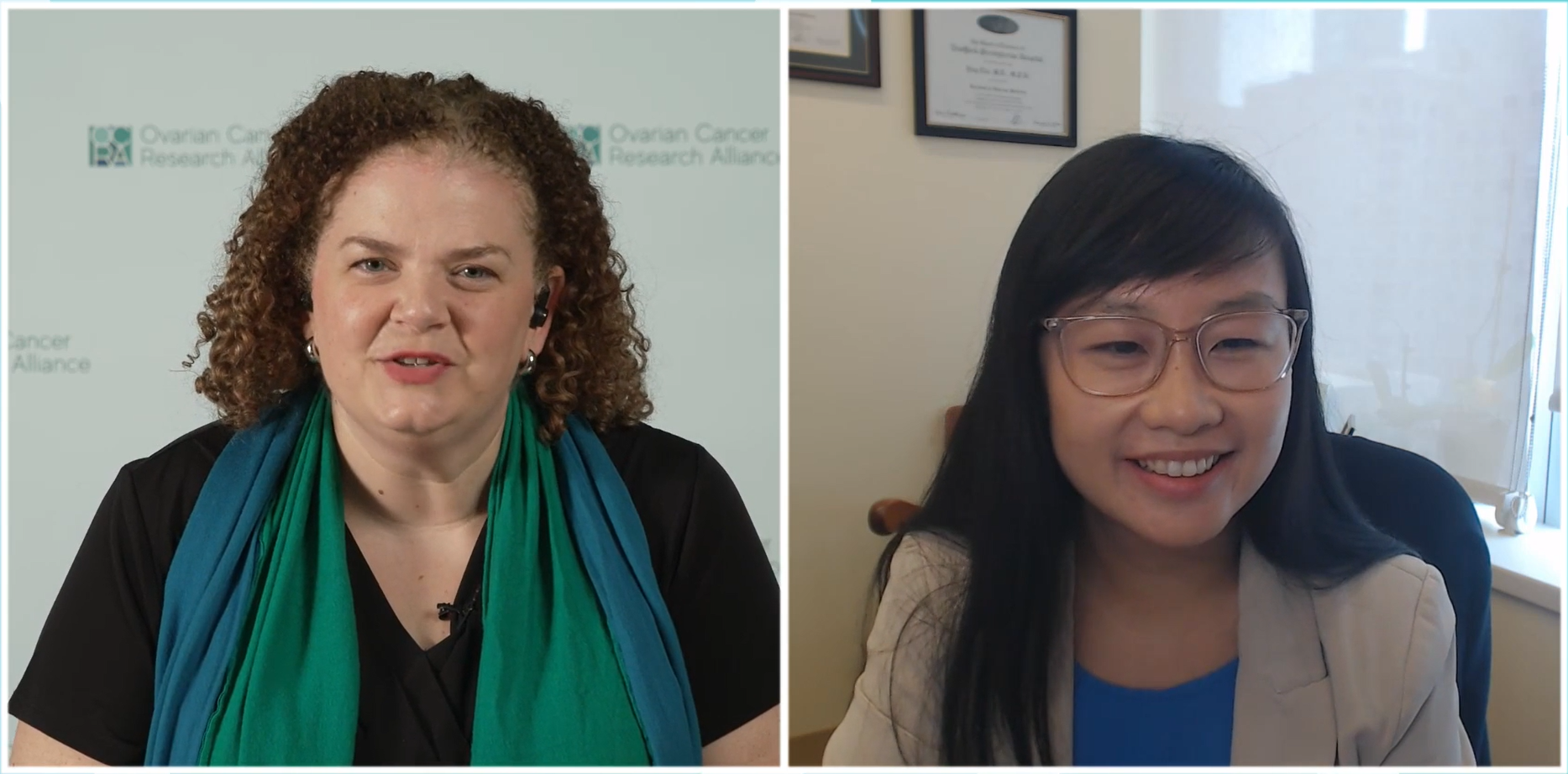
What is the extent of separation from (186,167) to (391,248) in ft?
1.15

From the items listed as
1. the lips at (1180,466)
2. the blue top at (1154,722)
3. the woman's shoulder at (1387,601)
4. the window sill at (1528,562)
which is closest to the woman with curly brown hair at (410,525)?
the blue top at (1154,722)

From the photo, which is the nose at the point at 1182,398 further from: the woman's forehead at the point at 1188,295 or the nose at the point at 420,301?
the nose at the point at 420,301

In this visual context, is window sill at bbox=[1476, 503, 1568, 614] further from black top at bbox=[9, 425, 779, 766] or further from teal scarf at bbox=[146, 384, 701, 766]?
teal scarf at bbox=[146, 384, 701, 766]

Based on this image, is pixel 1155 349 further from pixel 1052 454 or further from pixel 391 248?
pixel 391 248

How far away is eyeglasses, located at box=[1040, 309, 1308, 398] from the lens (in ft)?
3.75

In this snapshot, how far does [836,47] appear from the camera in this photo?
1.25 metres

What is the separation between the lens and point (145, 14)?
1305mm

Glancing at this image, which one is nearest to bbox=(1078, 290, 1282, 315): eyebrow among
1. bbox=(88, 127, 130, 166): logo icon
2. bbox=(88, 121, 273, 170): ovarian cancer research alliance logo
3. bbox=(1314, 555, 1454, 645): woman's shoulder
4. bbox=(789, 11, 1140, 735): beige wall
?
bbox=(789, 11, 1140, 735): beige wall

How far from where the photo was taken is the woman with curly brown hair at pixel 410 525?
122cm

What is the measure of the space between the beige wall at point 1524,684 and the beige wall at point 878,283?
0.71m

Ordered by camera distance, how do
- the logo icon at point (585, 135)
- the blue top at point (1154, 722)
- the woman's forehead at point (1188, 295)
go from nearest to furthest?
1. the woman's forehead at point (1188, 295)
2. the blue top at point (1154, 722)
3. the logo icon at point (585, 135)

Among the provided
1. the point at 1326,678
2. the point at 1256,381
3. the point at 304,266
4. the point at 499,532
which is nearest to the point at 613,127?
the point at 304,266

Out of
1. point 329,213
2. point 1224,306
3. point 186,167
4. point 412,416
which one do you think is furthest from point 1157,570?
point 186,167

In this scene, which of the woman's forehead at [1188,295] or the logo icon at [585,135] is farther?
the logo icon at [585,135]
